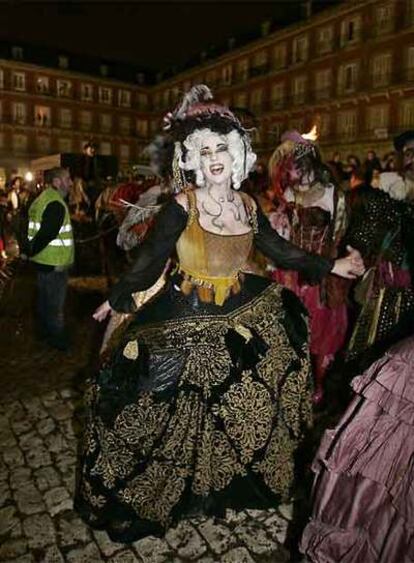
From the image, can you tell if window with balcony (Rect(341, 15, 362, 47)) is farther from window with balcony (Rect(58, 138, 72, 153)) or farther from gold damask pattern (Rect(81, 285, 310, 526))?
gold damask pattern (Rect(81, 285, 310, 526))

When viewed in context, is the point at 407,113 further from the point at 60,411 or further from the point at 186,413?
the point at 186,413

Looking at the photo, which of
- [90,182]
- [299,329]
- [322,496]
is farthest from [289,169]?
[90,182]

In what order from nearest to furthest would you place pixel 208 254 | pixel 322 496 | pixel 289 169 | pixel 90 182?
pixel 322 496, pixel 208 254, pixel 289 169, pixel 90 182

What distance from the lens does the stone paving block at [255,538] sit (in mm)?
2758

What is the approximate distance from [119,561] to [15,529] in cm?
66

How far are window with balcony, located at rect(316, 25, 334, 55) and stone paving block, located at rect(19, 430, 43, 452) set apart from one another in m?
37.1

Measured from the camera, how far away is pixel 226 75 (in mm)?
45969

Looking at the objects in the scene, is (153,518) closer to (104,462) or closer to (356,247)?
(104,462)

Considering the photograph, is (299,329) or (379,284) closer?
(299,329)

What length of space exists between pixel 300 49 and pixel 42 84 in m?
26.5

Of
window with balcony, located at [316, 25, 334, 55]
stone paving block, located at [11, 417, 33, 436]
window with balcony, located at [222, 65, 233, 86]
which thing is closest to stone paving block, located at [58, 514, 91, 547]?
stone paving block, located at [11, 417, 33, 436]

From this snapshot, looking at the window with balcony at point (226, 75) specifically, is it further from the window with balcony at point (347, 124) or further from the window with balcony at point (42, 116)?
the window with balcony at point (42, 116)

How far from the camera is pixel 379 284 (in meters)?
3.74

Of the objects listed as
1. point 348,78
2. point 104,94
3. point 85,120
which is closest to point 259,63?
point 348,78
